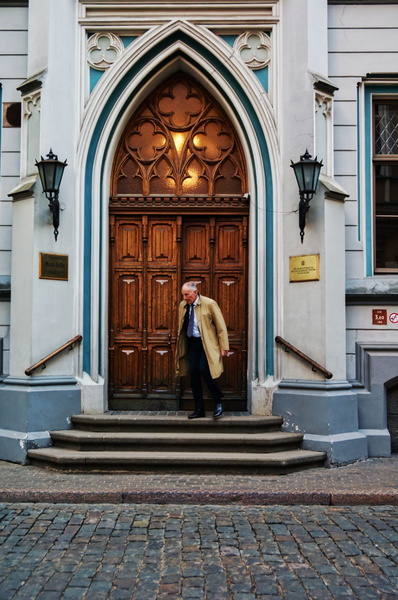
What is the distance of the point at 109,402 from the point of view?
9.86m

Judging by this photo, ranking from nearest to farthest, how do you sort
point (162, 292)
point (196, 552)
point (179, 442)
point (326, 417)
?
1. point (196, 552)
2. point (179, 442)
3. point (326, 417)
4. point (162, 292)

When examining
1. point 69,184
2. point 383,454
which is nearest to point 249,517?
point 383,454

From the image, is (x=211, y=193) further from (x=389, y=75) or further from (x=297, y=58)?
(x=389, y=75)

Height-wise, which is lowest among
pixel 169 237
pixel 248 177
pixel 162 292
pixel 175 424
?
pixel 175 424

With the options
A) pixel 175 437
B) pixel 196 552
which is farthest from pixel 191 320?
pixel 196 552

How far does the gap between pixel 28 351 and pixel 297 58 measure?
5.40 m

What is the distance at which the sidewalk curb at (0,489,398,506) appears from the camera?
23.2ft

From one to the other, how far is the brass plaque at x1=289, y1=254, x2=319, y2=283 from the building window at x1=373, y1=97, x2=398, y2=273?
4.20 ft

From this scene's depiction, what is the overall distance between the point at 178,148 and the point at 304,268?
2730 mm

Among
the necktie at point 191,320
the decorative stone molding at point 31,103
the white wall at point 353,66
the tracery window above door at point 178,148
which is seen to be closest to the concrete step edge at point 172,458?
the necktie at point 191,320

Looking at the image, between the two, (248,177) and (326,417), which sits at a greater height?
(248,177)

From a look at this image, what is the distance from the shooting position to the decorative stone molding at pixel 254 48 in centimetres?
964

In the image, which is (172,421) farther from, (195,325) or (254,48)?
(254,48)

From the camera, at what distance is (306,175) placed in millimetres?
8805
